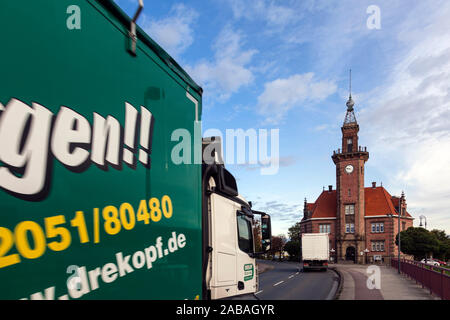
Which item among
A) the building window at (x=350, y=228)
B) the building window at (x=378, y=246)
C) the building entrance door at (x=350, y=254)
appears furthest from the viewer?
the building window at (x=350, y=228)

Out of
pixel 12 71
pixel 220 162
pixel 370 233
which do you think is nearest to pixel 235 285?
pixel 220 162

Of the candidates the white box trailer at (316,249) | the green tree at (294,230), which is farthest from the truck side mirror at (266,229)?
the green tree at (294,230)

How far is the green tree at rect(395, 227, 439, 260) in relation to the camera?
163ft

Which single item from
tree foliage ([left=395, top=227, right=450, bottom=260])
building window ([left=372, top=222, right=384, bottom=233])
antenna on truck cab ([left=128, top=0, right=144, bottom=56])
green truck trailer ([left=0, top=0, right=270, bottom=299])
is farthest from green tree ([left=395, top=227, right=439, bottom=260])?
antenna on truck cab ([left=128, top=0, right=144, bottom=56])

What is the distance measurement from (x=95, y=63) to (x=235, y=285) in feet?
14.0

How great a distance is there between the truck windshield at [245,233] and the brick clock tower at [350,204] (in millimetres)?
56917

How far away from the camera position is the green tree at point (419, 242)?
49562 mm

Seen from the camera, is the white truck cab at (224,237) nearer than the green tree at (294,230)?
Yes

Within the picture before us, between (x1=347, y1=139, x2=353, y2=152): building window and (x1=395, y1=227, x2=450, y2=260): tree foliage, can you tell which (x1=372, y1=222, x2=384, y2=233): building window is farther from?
(x1=347, y1=139, x2=353, y2=152): building window

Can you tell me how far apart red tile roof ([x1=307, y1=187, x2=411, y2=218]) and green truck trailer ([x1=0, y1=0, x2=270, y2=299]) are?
63.4m

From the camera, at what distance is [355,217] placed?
2330 inches

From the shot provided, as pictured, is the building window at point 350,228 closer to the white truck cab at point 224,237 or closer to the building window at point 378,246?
the building window at point 378,246

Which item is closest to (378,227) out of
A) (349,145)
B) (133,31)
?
(349,145)

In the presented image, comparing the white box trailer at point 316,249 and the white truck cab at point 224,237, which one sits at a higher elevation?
the white truck cab at point 224,237
